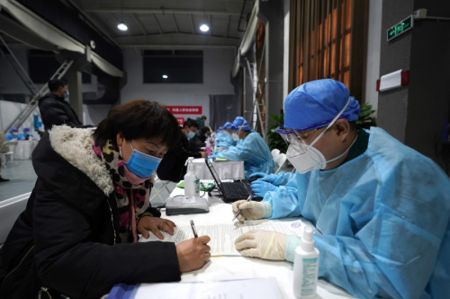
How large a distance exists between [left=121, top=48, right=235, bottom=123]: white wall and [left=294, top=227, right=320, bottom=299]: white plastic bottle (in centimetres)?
977

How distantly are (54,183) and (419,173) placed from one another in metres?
0.94

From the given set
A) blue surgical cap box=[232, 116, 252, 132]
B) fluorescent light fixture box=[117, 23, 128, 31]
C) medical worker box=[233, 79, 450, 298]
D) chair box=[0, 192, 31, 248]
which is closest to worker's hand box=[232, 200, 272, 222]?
medical worker box=[233, 79, 450, 298]

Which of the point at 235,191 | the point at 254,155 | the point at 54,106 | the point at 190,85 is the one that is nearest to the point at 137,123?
the point at 235,191

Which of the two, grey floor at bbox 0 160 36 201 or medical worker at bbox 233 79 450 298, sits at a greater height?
medical worker at bbox 233 79 450 298

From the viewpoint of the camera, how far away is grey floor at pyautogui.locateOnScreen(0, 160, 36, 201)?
355 centimetres

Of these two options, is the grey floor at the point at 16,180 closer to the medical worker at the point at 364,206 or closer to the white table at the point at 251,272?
the white table at the point at 251,272

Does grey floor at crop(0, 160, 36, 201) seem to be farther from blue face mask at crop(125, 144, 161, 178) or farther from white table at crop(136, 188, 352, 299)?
white table at crop(136, 188, 352, 299)

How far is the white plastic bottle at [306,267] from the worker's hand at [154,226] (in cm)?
53

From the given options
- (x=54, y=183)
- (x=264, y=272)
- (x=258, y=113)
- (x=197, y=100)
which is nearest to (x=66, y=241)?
(x=54, y=183)

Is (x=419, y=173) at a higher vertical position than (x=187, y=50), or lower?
lower

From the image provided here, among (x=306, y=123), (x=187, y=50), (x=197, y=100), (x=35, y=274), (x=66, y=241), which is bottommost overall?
(x=35, y=274)

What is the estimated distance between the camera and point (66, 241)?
688 mm

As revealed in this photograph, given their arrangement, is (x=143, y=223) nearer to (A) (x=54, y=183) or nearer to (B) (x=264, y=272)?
(A) (x=54, y=183)

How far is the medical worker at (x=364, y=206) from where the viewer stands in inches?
24.3
